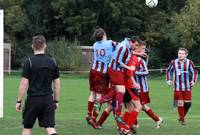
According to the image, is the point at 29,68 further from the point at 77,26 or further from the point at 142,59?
the point at 77,26

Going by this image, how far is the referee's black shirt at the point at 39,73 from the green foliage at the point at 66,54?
44.3 meters

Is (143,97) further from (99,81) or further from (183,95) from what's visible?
(183,95)

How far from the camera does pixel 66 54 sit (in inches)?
2144

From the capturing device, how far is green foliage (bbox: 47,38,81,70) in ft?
178

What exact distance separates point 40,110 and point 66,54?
4487cm

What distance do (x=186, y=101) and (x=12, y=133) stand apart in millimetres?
5737

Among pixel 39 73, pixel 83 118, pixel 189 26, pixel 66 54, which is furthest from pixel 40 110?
A: pixel 66 54

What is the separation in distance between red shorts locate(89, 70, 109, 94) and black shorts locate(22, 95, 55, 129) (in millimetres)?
3731

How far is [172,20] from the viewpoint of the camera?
184 ft

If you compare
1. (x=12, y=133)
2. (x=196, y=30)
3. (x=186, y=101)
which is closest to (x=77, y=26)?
(x=196, y=30)

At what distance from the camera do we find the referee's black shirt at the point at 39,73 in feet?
31.1

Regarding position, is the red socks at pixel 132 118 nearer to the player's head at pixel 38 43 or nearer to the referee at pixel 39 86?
the referee at pixel 39 86

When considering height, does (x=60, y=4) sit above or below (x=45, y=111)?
above

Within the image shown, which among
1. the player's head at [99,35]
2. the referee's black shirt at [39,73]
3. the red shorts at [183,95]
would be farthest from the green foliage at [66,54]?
Result: the referee's black shirt at [39,73]
